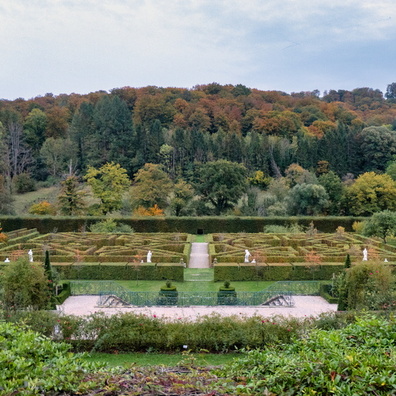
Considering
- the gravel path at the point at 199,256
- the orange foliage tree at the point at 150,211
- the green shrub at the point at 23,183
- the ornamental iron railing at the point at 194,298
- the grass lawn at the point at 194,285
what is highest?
the green shrub at the point at 23,183

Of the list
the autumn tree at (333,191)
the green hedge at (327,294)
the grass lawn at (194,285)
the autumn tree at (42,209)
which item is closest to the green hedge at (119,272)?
the grass lawn at (194,285)

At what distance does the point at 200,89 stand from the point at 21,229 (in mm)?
56574

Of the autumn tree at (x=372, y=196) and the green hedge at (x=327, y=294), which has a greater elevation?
the autumn tree at (x=372, y=196)

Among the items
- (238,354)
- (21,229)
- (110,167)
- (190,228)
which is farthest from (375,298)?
(110,167)

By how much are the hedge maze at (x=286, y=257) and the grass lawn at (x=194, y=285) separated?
1.77ft

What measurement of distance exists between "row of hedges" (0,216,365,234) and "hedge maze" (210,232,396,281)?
9.35m

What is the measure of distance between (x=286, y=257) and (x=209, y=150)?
39229 mm

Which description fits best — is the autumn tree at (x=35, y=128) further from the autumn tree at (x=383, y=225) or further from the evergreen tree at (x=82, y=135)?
the autumn tree at (x=383, y=225)

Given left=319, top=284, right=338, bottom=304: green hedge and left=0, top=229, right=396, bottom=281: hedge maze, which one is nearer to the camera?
left=319, top=284, right=338, bottom=304: green hedge

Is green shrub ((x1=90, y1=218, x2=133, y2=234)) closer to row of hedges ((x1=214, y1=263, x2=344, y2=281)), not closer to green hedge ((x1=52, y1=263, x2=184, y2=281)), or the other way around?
green hedge ((x1=52, y1=263, x2=184, y2=281))

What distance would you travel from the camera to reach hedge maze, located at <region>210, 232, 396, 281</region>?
1988 centimetres

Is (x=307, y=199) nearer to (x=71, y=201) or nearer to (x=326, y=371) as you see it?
(x=71, y=201)

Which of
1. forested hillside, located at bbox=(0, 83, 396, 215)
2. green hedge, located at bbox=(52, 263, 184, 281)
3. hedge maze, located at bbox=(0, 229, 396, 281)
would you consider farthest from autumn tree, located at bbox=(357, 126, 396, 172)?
green hedge, located at bbox=(52, 263, 184, 281)

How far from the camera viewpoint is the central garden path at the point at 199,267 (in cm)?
2059
